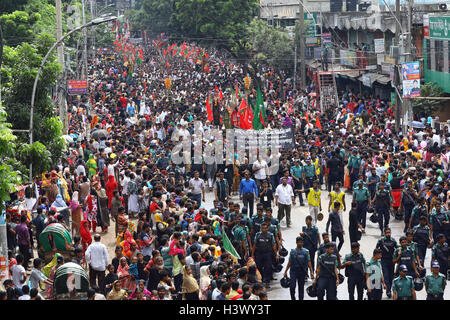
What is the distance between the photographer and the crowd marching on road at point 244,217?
1246 centimetres

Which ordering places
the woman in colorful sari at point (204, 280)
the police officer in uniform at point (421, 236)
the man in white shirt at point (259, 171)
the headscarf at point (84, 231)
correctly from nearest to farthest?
1. the woman in colorful sari at point (204, 280)
2. the police officer in uniform at point (421, 236)
3. the headscarf at point (84, 231)
4. the man in white shirt at point (259, 171)

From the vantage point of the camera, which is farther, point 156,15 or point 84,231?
point 156,15

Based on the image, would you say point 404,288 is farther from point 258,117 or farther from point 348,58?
point 348,58

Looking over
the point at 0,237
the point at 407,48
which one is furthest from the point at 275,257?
the point at 407,48

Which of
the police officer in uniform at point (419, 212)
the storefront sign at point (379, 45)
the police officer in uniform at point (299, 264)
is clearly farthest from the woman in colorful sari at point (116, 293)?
the storefront sign at point (379, 45)

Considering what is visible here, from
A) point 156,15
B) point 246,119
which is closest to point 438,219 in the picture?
point 246,119

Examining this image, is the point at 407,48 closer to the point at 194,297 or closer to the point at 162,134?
the point at 162,134

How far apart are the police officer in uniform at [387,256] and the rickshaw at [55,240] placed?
481 cm

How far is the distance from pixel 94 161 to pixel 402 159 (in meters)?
7.21

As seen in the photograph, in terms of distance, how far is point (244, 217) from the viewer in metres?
15.0

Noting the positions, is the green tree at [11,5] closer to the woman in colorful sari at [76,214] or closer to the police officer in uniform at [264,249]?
the woman in colorful sari at [76,214]

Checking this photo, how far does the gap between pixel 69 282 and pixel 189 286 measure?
158 cm

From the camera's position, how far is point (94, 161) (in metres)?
22.0

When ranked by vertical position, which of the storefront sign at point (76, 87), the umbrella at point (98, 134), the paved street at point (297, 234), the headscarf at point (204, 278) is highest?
the storefront sign at point (76, 87)
